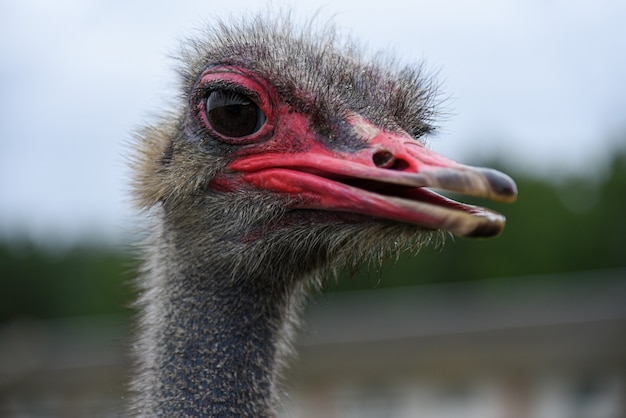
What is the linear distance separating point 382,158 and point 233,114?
568 millimetres

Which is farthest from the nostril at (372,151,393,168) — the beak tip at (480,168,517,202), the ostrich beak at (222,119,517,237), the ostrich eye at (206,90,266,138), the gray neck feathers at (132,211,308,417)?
the gray neck feathers at (132,211,308,417)

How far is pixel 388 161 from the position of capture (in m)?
2.23

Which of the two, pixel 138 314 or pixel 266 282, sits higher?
pixel 266 282

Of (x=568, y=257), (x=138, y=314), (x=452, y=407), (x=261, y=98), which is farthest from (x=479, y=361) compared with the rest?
(x=568, y=257)

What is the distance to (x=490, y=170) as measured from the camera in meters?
2.04

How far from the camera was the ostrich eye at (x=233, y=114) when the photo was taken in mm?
2594

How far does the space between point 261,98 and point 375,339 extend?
451 centimetres

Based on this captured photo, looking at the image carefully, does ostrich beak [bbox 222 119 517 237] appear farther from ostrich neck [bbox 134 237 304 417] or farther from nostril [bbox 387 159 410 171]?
ostrich neck [bbox 134 237 304 417]

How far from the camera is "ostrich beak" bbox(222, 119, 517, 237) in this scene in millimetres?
2006

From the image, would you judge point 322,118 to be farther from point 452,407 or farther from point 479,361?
point 452,407

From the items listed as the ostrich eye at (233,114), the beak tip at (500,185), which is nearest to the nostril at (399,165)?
the beak tip at (500,185)

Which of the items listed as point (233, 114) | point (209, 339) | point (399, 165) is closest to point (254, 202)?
point (233, 114)

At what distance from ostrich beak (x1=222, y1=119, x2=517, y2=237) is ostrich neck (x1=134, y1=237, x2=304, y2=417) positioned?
401 mm

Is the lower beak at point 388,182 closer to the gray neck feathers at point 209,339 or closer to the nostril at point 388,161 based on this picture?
the nostril at point 388,161
